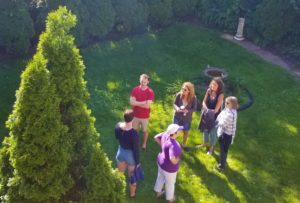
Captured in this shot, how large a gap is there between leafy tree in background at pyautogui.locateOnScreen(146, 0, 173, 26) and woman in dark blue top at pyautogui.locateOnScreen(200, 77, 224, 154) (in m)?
6.97

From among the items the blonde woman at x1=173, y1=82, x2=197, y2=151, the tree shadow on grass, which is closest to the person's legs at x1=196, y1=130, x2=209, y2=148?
the tree shadow on grass

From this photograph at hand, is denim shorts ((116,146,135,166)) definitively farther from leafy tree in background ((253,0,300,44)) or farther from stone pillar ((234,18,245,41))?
stone pillar ((234,18,245,41))

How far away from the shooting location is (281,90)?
1222 centimetres

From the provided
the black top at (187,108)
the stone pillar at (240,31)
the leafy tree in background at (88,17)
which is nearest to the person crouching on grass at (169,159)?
the black top at (187,108)

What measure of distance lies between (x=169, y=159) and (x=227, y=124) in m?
1.66

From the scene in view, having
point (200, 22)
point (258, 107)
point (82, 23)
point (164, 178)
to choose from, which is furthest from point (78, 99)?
point (200, 22)

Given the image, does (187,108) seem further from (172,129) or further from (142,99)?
(172,129)

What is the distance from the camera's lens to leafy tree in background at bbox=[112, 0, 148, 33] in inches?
562

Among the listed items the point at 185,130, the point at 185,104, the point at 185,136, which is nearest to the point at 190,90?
the point at 185,104

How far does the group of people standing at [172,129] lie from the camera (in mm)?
7090

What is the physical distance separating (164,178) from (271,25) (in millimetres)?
8836

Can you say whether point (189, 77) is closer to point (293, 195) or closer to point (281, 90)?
point (281, 90)

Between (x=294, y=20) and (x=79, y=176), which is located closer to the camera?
(x=79, y=176)

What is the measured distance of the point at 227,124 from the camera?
8.24m
